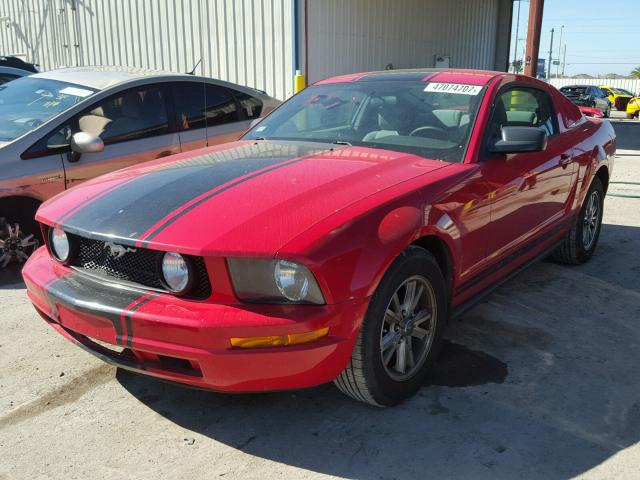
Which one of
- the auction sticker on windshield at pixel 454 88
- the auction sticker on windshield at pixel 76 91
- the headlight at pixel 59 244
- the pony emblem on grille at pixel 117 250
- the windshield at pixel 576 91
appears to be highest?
the auction sticker on windshield at pixel 454 88

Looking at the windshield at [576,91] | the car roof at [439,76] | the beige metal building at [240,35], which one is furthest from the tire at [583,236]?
the windshield at [576,91]

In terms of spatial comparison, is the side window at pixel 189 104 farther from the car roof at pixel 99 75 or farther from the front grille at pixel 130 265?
the front grille at pixel 130 265

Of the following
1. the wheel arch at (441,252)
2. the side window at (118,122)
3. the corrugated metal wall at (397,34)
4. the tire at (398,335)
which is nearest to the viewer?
the tire at (398,335)

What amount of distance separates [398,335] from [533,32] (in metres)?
12.5

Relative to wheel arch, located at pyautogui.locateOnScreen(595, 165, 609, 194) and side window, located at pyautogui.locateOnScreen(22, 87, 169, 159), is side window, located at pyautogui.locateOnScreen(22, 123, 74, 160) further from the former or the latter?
wheel arch, located at pyautogui.locateOnScreen(595, 165, 609, 194)

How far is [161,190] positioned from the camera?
2746 mm

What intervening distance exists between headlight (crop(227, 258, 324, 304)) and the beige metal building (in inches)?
364

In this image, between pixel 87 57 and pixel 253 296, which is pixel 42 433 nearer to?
pixel 253 296

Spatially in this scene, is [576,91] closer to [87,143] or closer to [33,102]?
[33,102]

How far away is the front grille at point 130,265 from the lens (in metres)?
2.33

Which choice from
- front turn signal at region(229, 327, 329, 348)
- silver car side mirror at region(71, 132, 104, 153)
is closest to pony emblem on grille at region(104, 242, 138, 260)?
front turn signal at region(229, 327, 329, 348)

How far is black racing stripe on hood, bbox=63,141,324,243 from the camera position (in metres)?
2.49

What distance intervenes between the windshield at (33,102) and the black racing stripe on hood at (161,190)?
7.15 feet

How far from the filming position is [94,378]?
3076mm
